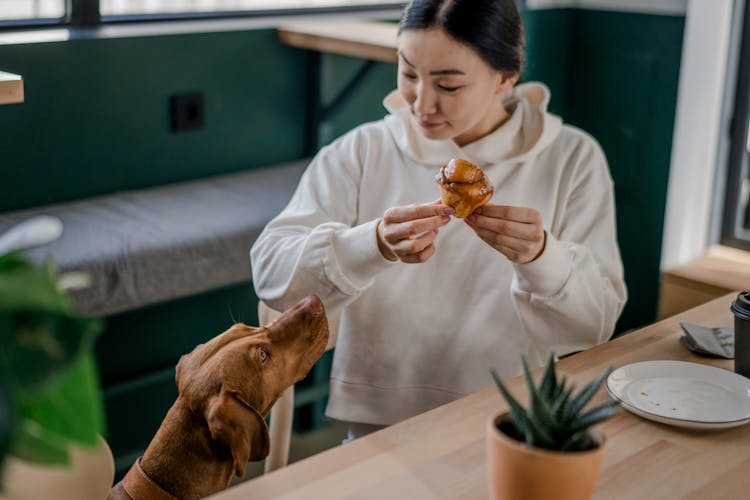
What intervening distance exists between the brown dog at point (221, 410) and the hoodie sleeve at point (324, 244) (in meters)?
0.17

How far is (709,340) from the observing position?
161 cm

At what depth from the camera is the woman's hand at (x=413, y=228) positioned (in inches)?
61.9

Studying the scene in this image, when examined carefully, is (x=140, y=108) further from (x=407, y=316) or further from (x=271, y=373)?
(x=271, y=373)

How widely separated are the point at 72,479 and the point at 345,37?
1.89 metres

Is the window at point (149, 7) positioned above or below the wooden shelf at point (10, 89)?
above

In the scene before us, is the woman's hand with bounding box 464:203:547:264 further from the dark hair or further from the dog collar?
the dog collar

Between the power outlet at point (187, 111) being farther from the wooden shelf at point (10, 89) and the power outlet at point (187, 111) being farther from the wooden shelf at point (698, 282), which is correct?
the wooden shelf at point (698, 282)

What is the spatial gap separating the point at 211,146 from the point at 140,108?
11.6 inches

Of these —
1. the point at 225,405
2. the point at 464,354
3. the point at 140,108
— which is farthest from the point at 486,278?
the point at 140,108

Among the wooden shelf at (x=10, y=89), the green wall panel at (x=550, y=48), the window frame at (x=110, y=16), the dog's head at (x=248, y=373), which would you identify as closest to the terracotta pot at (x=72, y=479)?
the dog's head at (x=248, y=373)

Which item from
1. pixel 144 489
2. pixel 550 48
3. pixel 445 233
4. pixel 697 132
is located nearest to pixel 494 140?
pixel 445 233

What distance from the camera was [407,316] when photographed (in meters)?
1.90

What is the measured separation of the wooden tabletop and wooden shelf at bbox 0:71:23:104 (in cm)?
115

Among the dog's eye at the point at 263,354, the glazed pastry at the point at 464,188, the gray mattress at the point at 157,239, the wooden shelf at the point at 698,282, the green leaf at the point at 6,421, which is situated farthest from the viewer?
the wooden shelf at the point at 698,282
